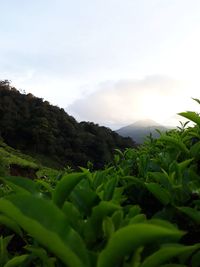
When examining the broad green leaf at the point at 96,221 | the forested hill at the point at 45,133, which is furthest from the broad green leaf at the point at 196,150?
the forested hill at the point at 45,133

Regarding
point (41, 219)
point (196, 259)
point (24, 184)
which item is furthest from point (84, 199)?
point (41, 219)

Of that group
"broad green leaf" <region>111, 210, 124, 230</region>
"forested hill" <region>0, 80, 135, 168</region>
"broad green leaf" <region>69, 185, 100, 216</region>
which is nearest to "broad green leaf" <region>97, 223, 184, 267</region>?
"broad green leaf" <region>111, 210, 124, 230</region>

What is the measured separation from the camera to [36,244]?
1.68 m

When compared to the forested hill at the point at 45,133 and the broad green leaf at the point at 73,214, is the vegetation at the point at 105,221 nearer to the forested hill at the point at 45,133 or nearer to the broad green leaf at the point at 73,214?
the broad green leaf at the point at 73,214

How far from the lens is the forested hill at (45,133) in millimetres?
61906

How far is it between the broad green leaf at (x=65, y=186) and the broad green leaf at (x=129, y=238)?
14.9 inches

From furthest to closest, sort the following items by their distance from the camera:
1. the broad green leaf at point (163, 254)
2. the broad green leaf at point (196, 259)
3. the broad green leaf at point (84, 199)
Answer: the broad green leaf at point (84, 199) → the broad green leaf at point (196, 259) → the broad green leaf at point (163, 254)

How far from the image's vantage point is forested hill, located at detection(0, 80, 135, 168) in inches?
2437

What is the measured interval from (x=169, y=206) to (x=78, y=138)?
2549 inches

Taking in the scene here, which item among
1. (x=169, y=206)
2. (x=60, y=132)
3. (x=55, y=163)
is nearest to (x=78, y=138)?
(x=60, y=132)

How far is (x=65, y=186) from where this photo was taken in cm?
154

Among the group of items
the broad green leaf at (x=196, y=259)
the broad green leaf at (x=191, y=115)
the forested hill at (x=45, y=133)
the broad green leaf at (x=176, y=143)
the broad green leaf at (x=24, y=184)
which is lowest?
the broad green leaf at (x=196, y=259)

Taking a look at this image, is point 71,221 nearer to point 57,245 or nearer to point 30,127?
point 57,245

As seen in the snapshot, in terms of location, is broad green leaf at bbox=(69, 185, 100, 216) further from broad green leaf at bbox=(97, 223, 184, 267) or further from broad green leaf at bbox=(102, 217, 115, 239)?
broad green leaf at bbox=(97, 223, 184, 267)
